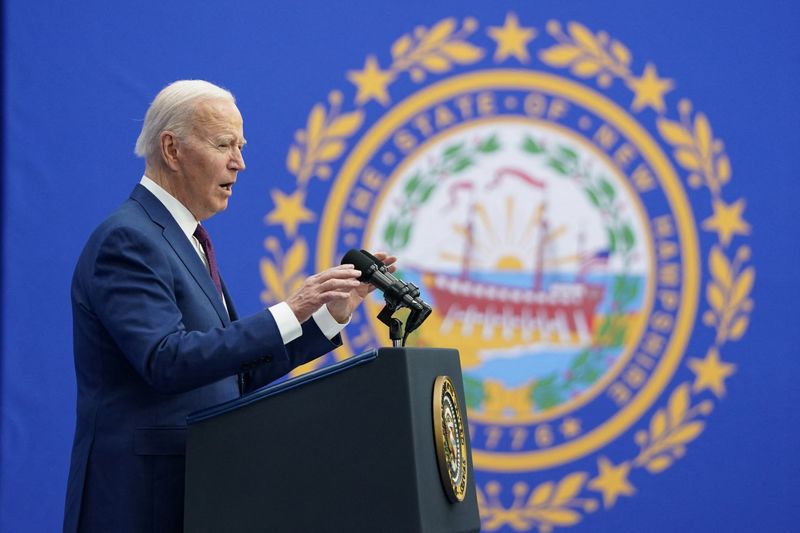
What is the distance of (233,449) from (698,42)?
109 inches

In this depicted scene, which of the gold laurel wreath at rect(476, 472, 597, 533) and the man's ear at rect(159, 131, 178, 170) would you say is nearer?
the man's ear at rect(159, 131, 178, 170)

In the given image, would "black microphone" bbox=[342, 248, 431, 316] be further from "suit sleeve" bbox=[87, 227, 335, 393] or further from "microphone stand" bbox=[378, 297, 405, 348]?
"suit sleeve" bbox=[87, 227, 335, 393]

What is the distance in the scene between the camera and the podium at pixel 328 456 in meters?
1.50

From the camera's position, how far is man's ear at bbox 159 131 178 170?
6.23ft

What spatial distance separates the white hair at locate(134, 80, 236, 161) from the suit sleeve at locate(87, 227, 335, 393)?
0.27m

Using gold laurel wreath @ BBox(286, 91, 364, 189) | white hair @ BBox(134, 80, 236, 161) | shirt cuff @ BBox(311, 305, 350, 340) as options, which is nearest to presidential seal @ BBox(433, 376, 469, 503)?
shirt cuff @ BBox(311, 305, 350, 340)

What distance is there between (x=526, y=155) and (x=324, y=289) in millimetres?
2140

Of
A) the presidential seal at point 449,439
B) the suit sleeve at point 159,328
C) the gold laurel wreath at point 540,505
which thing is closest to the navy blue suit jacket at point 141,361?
the suit sleeve at point 159,328

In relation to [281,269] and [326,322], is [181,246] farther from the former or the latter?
[281,269]

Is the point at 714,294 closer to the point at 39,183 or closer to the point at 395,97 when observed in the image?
the point at 395,97

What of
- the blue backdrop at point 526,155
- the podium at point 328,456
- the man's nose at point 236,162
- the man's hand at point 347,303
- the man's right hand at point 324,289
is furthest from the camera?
the blue backdrop at point 526,155

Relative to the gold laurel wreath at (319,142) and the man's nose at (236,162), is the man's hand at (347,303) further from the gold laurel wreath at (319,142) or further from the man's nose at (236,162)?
the gold laurel wreath at (319,142)

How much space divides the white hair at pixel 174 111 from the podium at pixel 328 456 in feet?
1.92

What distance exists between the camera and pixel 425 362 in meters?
1.60
